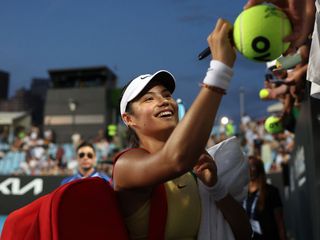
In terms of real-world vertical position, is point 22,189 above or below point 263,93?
below

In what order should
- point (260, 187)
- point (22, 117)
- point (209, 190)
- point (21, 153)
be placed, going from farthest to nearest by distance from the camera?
point (22, 117)
point (21, 153)
point (260, 187)
point (209, 190)

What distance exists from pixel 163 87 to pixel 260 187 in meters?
2.94

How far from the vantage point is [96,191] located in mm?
1690

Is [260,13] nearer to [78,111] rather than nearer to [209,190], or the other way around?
[209,190]

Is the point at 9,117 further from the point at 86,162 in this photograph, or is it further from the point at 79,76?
the point at 86,162

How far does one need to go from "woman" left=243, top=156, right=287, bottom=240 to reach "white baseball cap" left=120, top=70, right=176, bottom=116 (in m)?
2.87

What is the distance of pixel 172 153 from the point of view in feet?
4.53

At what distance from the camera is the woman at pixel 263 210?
174 inches

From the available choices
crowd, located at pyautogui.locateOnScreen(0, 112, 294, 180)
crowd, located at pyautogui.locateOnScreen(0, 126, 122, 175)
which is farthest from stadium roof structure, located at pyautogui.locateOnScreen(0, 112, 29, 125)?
crowd, located at pyautogui.locateOnScreen(0, 126, 122, 175)

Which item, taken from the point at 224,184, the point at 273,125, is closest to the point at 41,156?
the point at 273,125

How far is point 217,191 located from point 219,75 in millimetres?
657

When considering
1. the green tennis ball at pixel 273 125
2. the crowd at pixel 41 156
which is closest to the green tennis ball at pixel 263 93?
the green tennis ball at pixel 273 125

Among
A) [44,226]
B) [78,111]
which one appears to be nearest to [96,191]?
[44,226]

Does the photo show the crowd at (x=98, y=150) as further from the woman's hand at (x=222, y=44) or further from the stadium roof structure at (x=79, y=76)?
the stadium roof structure at (x=79, y=76)
